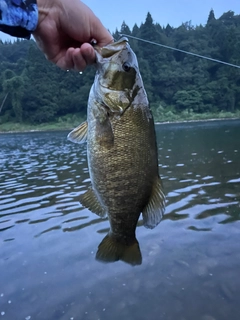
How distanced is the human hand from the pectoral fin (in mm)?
1002

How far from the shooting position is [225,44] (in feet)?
279

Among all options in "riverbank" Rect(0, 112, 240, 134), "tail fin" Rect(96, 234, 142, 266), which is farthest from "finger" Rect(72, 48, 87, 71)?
"riverbank" Rect(0, 112, 240, 134)

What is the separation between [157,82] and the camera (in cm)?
7894

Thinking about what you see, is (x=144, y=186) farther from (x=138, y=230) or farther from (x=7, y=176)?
(x=7, y=176)

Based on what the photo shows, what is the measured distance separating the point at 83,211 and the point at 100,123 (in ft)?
27.6

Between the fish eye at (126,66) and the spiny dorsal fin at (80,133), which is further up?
the fish eye at (126,66)

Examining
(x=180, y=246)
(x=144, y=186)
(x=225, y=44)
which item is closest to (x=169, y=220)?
(x=180, y=246)

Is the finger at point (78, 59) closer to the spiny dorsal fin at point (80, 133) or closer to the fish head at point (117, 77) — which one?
the fish head at point (117, 77)

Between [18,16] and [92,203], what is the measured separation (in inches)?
55.5

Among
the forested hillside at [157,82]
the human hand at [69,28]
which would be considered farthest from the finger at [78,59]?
the forested hillside at [157,82]

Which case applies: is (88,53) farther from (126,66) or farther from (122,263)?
(122,263)

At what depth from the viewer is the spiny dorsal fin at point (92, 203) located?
2.62m

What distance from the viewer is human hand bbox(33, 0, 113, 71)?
8.75 ft

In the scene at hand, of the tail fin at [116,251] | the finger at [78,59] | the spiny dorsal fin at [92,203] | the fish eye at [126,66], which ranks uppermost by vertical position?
the finger at [78,59]
